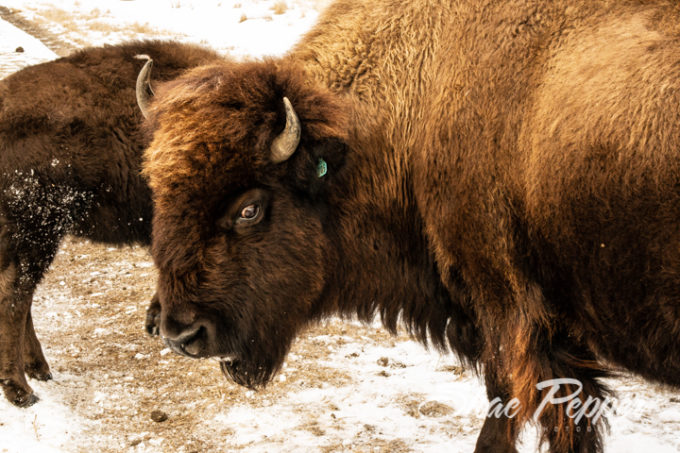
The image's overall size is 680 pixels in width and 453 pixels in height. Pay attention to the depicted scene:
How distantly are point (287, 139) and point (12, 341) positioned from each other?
2.88 meters

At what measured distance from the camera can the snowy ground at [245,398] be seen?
404 cm

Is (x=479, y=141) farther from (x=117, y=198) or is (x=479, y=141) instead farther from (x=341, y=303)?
(x=117, y=198)

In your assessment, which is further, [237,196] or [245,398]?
[245,398]

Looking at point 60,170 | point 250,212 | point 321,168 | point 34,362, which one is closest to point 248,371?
point 250,212

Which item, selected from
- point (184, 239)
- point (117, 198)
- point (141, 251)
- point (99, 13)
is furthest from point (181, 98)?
point (99, 13)

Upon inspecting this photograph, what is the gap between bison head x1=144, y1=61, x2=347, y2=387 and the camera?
2.84m

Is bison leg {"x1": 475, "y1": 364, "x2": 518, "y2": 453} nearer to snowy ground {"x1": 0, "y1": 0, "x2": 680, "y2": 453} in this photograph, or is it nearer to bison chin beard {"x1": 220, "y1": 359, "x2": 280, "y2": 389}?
snowy ground {"x1": 0, "y1": 0, "x2": 680, "y2": 453}

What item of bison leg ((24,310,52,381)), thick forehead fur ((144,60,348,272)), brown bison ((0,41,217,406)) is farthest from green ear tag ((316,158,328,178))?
bison leg ((24,310,52,381))

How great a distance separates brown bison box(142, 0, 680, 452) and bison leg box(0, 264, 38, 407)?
2.02m

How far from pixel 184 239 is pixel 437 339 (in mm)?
1465

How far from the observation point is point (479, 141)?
2.86 metres

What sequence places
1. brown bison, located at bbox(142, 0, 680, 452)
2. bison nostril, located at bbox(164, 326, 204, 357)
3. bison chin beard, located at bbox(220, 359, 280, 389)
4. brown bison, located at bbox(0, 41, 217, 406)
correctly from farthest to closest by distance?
brown bison, located at bbox(0, 41, 217, 406)
bison chin beard, located at bbox(220, 359, 280, 389)
bison nostril, located at bbox(164, 326, 204, 357)
brown bison, located at bbox(142, 0, 680, 452)

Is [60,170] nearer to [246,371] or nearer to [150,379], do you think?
[150,379]

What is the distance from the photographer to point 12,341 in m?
4.50
